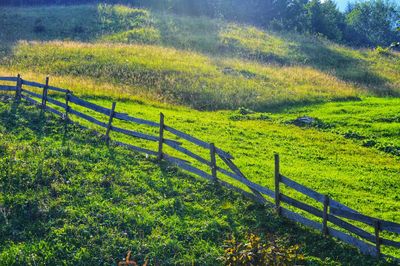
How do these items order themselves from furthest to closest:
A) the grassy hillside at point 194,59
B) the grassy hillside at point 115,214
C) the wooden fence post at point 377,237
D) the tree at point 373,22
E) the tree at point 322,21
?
the tree at point 373,22 < the tree at point 322,21 < the grassy hillside at point 194,59 < the grassy hillside at point 115,214 < the wooden fence post at point 377,237

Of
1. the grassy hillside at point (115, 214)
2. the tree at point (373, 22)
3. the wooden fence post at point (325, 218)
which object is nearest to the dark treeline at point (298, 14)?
the tree at point (373, 22)

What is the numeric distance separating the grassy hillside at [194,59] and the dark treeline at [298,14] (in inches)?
466

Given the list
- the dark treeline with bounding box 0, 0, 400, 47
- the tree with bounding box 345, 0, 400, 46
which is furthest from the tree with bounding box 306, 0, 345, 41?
the tree with bounding box 345, 0, 400, 46

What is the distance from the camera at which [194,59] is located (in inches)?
1515

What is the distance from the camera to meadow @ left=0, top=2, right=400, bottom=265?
16.3 metres

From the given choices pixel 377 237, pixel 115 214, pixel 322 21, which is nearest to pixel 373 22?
pixel 322 21

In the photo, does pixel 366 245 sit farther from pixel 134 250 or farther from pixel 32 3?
pixel 32 3

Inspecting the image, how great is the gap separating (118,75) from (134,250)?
869 inches

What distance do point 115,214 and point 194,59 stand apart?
27885mm

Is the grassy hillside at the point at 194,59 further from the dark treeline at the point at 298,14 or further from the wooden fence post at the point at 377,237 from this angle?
the wooden fence post at the point at 377,237

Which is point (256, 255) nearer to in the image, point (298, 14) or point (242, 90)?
point (242, 90)

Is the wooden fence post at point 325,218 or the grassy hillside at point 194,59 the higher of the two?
the grassy hillside at point 194,59

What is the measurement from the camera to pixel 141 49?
39375 millimetres

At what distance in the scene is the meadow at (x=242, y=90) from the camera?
641 inches
